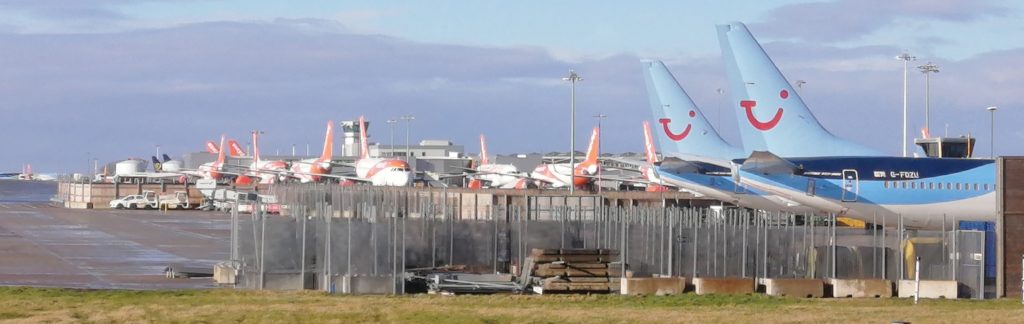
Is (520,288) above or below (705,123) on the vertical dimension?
below

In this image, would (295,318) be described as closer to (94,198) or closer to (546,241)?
(546,241)

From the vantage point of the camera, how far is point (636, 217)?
47.2 metres

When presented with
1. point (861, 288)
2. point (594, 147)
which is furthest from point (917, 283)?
point (594, 147)

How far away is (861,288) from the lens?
36312 millimetres

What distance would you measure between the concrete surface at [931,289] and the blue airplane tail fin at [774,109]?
23083 mm

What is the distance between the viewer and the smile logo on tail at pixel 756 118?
195 feet

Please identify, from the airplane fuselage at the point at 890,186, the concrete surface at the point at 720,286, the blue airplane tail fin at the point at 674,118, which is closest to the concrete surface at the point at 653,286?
the concrete surface at the point at 720,286

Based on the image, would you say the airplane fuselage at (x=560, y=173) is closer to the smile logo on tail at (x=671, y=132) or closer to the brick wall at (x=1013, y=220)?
the smile logo on tail at (x=671, y=132)

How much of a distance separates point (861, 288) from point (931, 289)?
1566mm

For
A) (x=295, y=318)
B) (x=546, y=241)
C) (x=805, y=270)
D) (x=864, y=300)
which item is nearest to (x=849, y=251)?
(x=805, y=270)

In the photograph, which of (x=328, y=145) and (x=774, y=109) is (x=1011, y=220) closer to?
(x=774, y=109)

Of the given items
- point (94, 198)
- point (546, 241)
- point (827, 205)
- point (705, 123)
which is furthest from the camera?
point (94, 198)

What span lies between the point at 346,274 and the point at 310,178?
129589 millimetres

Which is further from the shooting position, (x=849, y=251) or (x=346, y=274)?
(x=849, y=251)
